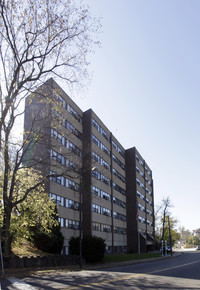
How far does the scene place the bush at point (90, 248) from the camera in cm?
2938

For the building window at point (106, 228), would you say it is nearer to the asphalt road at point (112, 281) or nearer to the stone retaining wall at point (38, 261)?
the stone retaining wall at point (38, 261)

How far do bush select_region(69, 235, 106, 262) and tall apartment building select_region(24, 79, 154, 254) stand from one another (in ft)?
13.7

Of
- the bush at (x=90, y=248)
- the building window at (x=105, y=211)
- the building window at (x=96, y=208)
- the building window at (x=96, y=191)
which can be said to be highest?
the building window at (x=96, y=191)

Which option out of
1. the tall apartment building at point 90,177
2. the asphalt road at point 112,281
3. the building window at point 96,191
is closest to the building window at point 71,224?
the tall apartment building at point 90,177

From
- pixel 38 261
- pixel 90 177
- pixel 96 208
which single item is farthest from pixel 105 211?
pixel 38 261

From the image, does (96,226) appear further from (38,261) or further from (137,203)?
(38,261)

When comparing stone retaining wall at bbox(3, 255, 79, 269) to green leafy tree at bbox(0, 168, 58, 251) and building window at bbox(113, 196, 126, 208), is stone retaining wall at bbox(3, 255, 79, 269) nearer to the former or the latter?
green leafy tree at bbox(0, 168, 58, 251)

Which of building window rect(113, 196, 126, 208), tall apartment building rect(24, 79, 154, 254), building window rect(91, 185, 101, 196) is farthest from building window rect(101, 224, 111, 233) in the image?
building window rect(113, 196, 126, 208)

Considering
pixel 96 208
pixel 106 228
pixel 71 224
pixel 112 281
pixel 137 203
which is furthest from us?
pixel 137 203

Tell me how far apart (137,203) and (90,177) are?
17.2 metres

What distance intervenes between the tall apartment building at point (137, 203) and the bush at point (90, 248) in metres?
22.7

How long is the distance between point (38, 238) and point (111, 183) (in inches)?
971

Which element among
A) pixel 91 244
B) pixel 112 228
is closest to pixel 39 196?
pixel 91 244

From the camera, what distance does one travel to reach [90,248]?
29469 mm
